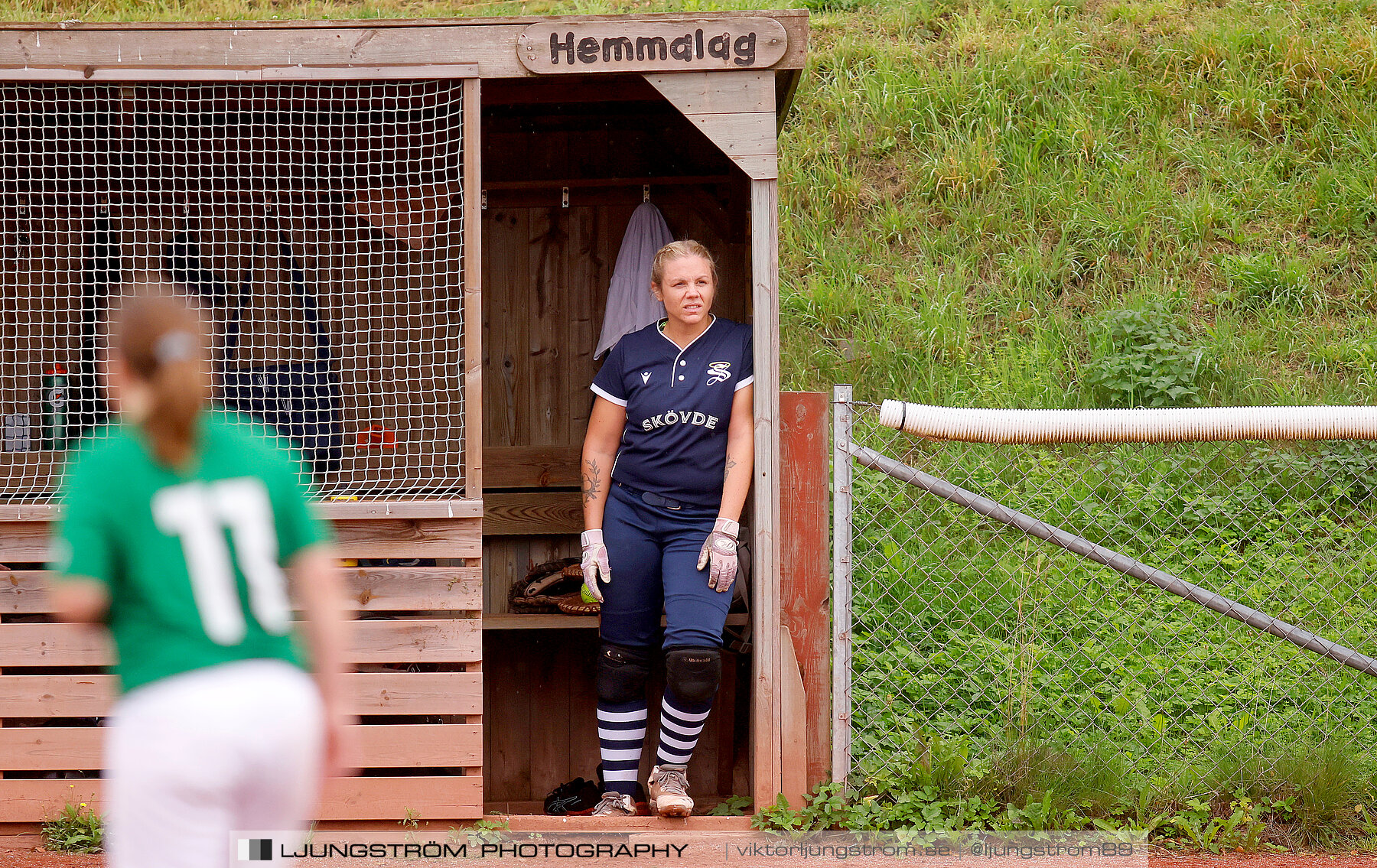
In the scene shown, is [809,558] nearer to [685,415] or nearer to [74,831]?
[685,415]

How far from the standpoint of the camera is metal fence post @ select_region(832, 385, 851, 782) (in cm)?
364

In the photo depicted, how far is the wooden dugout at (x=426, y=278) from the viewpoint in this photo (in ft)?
11.9

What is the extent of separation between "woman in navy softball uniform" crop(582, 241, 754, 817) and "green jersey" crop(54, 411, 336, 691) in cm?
190

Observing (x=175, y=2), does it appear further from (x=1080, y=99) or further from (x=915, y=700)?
(x=915, y=700)

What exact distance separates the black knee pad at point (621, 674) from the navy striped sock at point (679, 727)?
110mm

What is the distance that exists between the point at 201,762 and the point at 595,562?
2.05m

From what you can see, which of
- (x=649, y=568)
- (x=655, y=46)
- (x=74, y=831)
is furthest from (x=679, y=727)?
(x=655, y=46)

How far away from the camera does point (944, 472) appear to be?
5.79m

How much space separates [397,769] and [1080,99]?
7047 mm

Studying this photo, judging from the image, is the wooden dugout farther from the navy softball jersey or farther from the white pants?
the white pants

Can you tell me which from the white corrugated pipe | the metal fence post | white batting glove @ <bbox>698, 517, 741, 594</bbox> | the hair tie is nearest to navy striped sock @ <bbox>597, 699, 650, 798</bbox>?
white batting glove @ <bbox>698, 517, 741, 594</bbox>

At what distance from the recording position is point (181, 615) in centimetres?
179

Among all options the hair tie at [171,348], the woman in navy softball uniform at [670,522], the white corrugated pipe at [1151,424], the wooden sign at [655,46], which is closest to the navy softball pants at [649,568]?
the woman in navy softball uniform at [670,522]

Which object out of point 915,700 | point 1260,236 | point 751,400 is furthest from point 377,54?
point 1260,236
